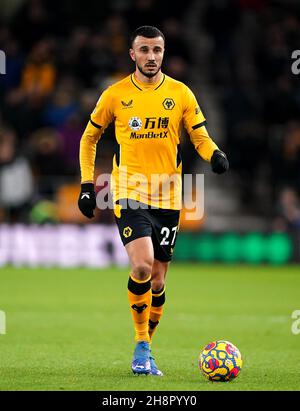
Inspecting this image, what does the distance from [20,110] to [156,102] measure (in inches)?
417

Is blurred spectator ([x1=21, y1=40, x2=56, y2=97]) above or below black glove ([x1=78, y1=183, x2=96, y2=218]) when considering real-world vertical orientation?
above

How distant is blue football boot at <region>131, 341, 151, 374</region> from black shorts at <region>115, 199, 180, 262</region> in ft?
2.45

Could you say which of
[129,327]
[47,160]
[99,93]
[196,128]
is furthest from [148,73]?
[99,93]

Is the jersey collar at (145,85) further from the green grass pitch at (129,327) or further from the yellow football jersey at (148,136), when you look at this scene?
the green grass pitch at (129,327)

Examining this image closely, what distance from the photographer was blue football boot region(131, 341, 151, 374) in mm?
7254

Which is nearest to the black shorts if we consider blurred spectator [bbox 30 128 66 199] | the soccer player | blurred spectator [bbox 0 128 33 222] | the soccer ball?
the soccer player

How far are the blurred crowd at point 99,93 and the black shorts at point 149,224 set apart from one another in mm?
9733

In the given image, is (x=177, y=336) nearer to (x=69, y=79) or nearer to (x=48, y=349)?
(x=48, y=349)

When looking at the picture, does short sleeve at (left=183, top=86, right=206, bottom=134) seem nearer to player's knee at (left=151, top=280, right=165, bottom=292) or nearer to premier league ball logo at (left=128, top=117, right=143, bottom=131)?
premier league ball logo at (left=128, top=117, right=143, bottom=131)

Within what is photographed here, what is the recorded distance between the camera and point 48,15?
65.8 ft

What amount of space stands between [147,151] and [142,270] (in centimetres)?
92

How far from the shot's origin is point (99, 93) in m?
18.7

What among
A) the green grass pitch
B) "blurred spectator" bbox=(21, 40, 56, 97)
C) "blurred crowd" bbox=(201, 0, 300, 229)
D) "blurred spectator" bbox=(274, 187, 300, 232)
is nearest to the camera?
the green grass pitch

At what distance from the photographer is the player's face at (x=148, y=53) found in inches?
298
